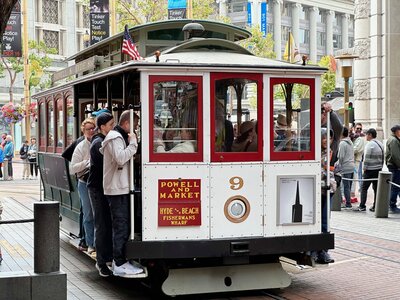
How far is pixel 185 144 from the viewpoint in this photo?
28.9 ft

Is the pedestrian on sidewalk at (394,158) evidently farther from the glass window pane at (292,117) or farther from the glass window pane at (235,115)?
the glass window pane at (235,115)

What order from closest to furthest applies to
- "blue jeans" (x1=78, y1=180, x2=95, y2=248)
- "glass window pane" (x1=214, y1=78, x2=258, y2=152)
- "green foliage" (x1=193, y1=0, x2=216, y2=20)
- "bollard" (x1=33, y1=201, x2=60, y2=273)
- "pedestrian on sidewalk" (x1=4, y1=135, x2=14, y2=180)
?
1. "bollard" (x1=33, y1=201, x2=60, y2=273)
2. "glass window pane" (x1=214, y1=78, x2=258, y2=152)
3. "blue jeans" (x1=78, y1=180, x2=95, y2=248)
4. "pedestrian on sidewalk" (x1=4, y1=135, x2=14, y2=180)
5. "green foliage" (x1=193, y1=0, x2=216, y2=20)

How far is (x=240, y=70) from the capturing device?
8.88m

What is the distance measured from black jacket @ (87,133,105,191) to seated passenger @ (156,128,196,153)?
0.90 meters

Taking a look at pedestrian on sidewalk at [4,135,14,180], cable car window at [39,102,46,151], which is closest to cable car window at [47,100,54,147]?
cable car window at [39,102,46,151]

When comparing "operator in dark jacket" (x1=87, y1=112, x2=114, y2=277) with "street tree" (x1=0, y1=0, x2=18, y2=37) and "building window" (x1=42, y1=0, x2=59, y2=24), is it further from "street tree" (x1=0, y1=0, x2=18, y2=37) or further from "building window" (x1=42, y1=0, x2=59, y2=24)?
"building window" (x1=42, y1=0, x2=59, y2=24)

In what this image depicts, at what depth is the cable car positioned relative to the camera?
28.5ft

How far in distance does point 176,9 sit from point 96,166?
20.3m

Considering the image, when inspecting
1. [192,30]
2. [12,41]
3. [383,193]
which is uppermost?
[12,41]

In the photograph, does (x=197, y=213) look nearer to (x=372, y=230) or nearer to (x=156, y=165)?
(x=156, y=165)

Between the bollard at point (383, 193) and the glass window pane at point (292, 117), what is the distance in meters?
7.29

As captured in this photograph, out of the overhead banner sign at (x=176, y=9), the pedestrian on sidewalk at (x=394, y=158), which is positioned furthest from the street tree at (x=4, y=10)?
the overhead banner sign at (x=176, y=9)

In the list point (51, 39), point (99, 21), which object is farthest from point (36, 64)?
point (99, 21)

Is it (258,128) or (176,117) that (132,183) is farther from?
(258,128)
